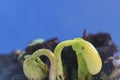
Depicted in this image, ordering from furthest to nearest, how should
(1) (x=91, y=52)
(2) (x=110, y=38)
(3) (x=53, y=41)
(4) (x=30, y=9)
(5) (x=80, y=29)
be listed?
1. (4) (x=30, y=9)
2. (5) (x=80, y=29)
3. (3) (x=53, y=41)
4. (2) (x=110, y=38)
5. (1) (x=91, y=52)

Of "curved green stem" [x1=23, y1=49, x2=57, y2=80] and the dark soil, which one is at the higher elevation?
the dark soil

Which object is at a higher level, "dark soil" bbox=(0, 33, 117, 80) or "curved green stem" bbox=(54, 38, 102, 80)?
"dark soil" bbox=(0, 33, 117, 80)

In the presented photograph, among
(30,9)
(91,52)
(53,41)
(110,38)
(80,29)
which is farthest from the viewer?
(30,9)

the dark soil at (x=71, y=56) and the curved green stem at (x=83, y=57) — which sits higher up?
the dark soil at (x=71, y=56)

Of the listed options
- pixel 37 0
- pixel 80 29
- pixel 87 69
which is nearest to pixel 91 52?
pixel 87 69

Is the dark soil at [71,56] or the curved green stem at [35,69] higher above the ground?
the dark soil at [71,56]

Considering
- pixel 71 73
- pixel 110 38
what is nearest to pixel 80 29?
pixel 110 38

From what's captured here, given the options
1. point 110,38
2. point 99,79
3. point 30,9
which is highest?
point 30,9

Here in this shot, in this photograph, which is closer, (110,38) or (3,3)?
(110,38)

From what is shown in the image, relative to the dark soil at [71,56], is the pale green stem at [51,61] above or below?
below

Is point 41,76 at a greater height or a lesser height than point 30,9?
lesser

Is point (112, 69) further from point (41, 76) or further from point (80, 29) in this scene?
point (80, 29)
